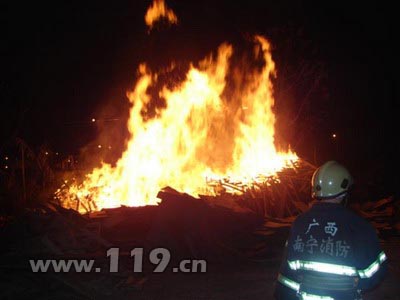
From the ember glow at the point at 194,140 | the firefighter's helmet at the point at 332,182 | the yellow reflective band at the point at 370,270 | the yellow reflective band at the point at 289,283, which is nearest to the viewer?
the yellow reflective band at the point at 370,270

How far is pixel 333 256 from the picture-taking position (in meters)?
2.89

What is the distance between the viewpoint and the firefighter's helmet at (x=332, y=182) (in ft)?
10.5

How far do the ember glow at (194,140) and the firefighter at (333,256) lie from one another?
7934 millimetres

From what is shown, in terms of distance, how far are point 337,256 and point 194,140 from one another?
10.1m

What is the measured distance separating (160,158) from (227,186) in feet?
7.71

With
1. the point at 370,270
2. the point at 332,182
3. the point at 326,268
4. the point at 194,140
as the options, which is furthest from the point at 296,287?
the point at 194,140

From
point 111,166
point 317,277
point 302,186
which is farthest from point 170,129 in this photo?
point 317,277

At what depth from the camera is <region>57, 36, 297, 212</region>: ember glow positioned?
1128cm

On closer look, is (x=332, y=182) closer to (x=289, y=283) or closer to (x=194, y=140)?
(x=289, y=283)

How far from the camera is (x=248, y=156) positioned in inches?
504

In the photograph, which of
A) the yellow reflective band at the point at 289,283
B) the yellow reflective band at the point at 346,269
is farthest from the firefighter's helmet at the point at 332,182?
the yellow reflective band at the point at 289,283

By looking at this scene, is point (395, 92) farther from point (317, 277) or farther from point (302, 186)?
point (317, 277)

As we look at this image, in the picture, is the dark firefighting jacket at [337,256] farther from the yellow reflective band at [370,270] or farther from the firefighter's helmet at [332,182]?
the firefighter's helmet at [332,182]

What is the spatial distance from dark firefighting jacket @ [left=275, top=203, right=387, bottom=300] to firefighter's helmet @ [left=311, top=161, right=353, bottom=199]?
0.66ft
